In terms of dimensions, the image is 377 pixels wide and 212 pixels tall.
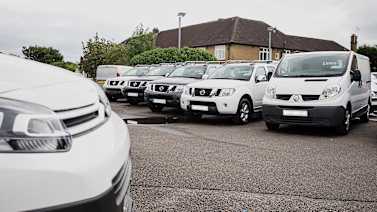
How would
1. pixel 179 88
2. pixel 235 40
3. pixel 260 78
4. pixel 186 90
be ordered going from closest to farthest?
pixel 186 90 → pixel 260 78 → pixel 179 88 → pixel 235 40

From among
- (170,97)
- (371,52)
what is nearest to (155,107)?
(170,97)

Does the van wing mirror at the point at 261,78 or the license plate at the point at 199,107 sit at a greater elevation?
the van wing mirror at the point at 261,78

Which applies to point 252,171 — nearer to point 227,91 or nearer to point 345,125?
point 345,125

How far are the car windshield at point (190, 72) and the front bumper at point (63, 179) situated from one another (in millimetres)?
10903

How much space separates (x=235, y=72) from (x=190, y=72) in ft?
7.45

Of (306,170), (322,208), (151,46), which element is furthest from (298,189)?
(151,46)

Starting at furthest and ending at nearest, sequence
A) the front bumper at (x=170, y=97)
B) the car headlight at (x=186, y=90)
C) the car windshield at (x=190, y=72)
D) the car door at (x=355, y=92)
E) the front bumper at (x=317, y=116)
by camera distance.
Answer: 1. the car windshield at (x=190, y=72)
2. the front bumper at (x=170, y=97)
3. the car headlight at (x=186, y=90)
4. the car door at (x=355, y=92)
5. the front bumper at (x=317, y=116)

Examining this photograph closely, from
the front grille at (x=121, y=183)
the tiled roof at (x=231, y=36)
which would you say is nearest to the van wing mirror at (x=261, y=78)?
the front grille at (x=121, y=183)

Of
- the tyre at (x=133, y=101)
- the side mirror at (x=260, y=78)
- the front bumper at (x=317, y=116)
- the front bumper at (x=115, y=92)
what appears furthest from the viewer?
the front bumper at (x=115, y=92)

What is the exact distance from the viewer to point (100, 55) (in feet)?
103

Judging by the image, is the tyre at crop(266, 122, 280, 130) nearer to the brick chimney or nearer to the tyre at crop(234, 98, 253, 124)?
the tyre at crop(234, 98, 253, 124)

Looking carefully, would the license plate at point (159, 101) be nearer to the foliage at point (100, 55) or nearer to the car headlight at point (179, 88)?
the car headlight at point (179, 88)

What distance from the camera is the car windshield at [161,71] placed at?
15.1m

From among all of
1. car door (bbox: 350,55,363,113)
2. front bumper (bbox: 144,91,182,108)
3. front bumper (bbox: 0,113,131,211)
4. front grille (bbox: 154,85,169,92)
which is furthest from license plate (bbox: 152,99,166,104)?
front bumper (bbox: 0,113,131,211)
